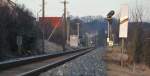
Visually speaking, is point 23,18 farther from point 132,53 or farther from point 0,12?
point 132,53

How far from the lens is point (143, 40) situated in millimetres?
32156

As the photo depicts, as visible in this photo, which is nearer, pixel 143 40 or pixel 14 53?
pixel 143 40

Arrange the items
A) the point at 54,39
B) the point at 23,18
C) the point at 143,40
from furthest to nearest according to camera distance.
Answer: the point at 54,39, the point at 23,18, the point at 143,40

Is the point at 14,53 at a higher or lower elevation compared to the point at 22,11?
lower

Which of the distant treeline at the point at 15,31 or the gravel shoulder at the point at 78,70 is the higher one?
the distant treeline at the point at 15,31

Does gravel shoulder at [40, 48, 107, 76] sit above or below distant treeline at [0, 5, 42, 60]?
below

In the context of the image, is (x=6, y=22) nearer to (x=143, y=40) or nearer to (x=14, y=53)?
(x=14, y=53)

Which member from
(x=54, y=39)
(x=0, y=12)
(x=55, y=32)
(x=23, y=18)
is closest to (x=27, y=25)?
(x=23, y=18)

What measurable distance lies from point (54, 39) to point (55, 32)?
8.81 m

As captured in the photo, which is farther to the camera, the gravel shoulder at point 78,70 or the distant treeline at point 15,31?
the distant treeline at point 15,31

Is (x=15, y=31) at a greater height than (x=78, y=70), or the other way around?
(x=15, y=31)

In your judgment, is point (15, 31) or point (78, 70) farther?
point (15, 31)

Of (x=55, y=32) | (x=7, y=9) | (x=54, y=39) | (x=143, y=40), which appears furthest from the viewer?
(x=55, y=32)

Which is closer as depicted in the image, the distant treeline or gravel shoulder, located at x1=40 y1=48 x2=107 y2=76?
gravel shoulder, located at x1=40 y1=48 x2=107 y2=76
